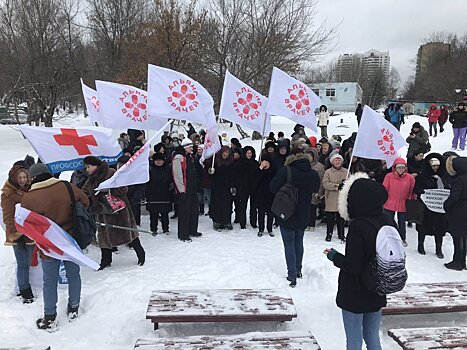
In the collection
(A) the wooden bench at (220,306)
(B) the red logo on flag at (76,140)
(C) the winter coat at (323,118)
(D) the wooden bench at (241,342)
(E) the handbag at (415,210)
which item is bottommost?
(D) the wooden bench at (241,342)

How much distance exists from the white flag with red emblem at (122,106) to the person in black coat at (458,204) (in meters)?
5.42

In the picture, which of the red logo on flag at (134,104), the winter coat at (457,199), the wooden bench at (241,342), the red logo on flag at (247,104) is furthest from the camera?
the red logo on flag at (134,104)

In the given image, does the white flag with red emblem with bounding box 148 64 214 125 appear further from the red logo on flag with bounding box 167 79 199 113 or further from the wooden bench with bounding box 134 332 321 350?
the wooden bench with bounding box 134 332 321 350

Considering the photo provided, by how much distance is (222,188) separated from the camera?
27.1 feet

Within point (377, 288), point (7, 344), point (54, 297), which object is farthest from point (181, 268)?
point (377, 288)

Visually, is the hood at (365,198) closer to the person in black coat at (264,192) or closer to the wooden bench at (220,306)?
the wooden bench at (220,306)

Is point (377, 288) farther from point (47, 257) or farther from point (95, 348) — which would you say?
point (47, 257)

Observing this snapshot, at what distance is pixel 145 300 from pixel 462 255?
502 cm

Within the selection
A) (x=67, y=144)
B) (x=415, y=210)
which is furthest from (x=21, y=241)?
(x=415, y=210)

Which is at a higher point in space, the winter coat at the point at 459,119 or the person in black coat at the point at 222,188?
the winter coat at the point at 459,119

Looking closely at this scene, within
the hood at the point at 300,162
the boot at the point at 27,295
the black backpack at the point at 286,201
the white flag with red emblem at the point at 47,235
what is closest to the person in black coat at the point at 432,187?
the hood at the point at 300,162

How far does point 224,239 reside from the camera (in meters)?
7.82

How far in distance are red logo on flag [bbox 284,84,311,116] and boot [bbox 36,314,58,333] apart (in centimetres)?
585

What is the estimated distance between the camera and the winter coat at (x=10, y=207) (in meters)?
5.17
